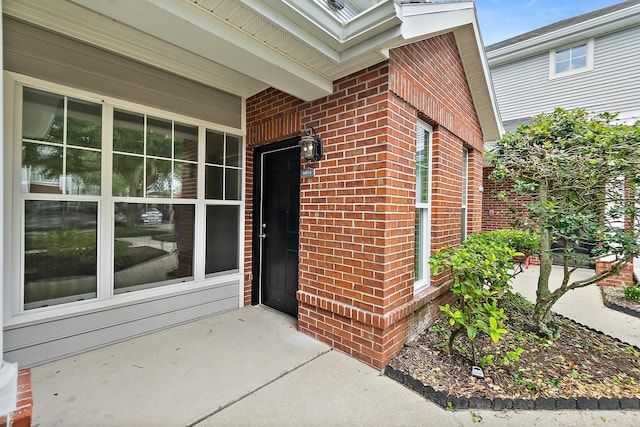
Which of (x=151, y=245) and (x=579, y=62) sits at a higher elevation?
(x=579, y=62)

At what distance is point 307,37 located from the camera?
2262 mm

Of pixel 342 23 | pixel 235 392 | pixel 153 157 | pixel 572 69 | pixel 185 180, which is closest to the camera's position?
pixel 235 392

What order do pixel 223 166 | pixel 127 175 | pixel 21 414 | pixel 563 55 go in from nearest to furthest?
1. pixel 21 414
2. pixel 127 175
3. pixel 223 166
4. pixel 563 55

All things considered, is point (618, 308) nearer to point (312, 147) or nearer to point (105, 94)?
point (312, 147)

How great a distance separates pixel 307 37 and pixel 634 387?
13.3 ft

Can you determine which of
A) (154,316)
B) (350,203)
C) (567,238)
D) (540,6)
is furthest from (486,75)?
(540,6)

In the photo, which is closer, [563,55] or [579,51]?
[579,51]

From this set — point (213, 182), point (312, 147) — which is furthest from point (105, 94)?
point (312, 147)

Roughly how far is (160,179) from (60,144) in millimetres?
894

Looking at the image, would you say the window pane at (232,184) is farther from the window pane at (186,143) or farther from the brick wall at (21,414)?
the brick wall at (21,414)

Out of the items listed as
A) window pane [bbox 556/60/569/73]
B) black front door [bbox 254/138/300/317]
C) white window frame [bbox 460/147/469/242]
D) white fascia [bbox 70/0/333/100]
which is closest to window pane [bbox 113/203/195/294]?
black front door [bbox 254/138/300/317]

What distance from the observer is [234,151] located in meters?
3.92

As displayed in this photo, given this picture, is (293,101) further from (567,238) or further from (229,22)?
(567,238)

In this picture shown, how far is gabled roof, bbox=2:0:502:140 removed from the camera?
A: 1.91 metres
